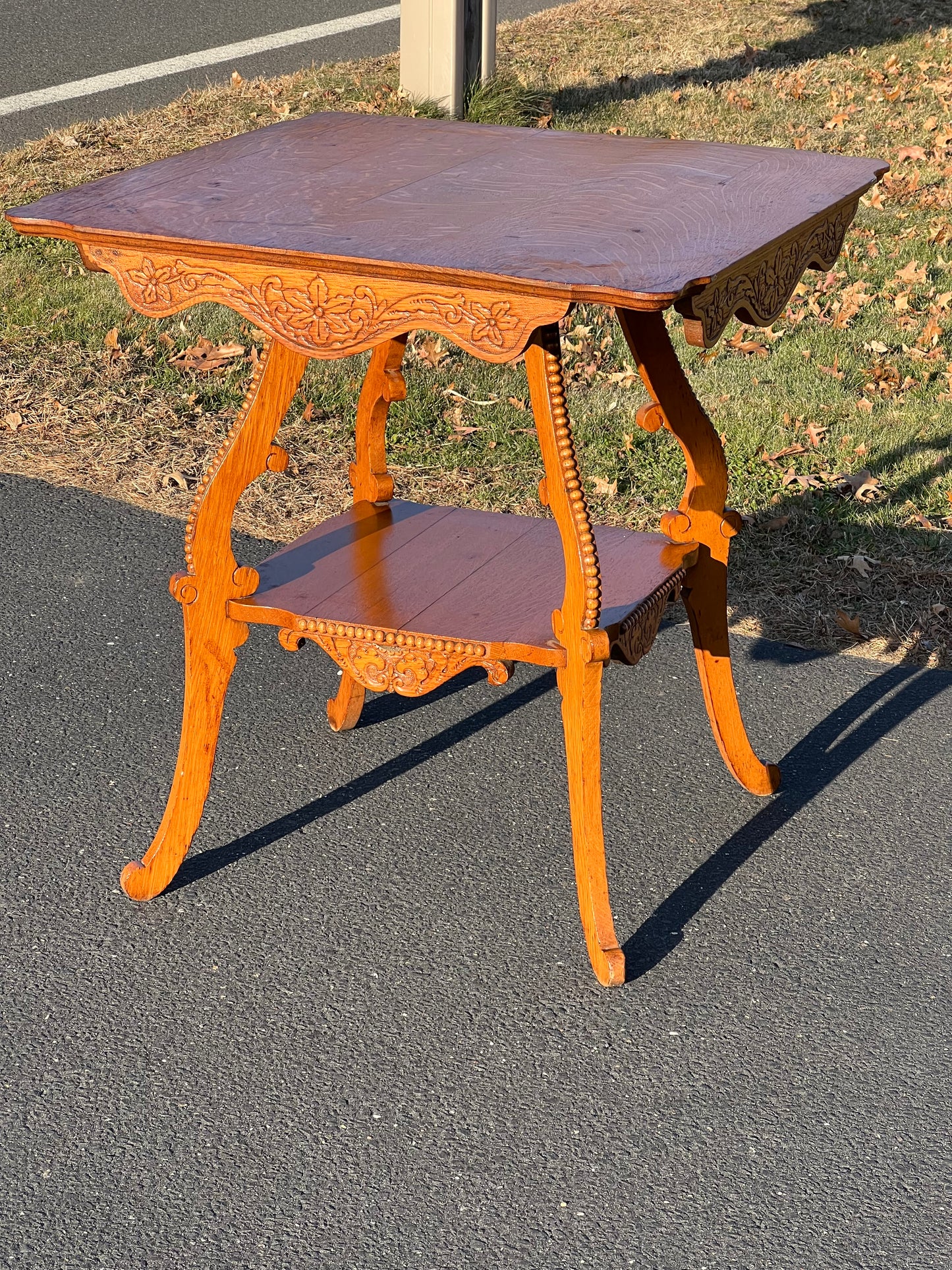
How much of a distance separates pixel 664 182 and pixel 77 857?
1.82 metres

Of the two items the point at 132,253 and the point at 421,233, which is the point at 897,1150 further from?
the point at 132,253

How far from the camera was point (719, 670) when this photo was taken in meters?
3.22

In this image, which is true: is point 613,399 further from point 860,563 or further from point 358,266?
point 358,266

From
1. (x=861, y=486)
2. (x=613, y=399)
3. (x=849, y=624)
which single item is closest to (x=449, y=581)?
(x=849, y=624)

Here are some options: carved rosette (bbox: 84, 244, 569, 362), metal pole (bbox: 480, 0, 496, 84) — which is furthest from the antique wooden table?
metal pole (bbox: 480, 0, 496, 84)

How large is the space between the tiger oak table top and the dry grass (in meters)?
1.56

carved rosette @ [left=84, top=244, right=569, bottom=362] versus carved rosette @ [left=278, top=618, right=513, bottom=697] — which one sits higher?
carved rosette @ [left=84, top=244, right=569, bottom=362]

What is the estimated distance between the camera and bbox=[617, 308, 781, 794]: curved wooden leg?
9.53 ft

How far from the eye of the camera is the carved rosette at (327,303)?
2336 mm

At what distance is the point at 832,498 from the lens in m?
4.75

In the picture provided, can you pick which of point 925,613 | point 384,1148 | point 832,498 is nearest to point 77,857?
point 384,1148

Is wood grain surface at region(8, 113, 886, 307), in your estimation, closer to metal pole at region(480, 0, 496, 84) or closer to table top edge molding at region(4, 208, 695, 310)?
table top edge molding at region(4, 208, 695, 310)

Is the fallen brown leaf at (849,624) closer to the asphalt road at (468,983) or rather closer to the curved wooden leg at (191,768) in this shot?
the asphalt road at (468,983)

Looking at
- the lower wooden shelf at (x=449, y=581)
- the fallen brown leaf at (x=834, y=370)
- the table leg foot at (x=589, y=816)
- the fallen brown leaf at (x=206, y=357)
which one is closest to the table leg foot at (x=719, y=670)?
the lower wooden shelf at (x=449, y=581)
